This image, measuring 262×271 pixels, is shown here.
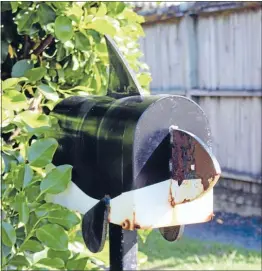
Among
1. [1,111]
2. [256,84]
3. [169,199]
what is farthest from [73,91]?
[256,84]

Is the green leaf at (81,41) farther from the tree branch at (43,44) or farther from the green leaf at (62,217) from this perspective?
the green leaf at (62,217)

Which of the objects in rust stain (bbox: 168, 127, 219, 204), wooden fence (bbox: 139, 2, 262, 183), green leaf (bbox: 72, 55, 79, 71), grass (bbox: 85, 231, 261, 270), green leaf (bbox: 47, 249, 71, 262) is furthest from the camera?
wooden fence (bbox: 139, 2, 262, 183)

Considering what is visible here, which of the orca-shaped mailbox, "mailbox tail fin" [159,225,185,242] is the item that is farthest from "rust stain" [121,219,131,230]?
"mailbox tail fin" [159,225,185,242]

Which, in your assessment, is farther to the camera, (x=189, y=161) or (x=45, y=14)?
(x=45, y=14)

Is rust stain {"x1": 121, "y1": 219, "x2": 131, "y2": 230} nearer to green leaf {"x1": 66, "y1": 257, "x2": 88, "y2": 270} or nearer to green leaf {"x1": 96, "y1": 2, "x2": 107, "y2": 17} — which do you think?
green leaf {"x1": 66, "y1": 257, "x2": 88, "y2": 270}

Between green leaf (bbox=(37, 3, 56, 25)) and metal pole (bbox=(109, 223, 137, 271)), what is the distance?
501mm

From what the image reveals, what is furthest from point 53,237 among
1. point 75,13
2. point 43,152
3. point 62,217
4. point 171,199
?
point 75,13

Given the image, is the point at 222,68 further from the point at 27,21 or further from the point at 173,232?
the point at 173,232

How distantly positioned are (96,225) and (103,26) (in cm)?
44

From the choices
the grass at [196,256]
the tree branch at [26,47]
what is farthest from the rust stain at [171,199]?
the grass at [196,256]

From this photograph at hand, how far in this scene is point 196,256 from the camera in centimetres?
407

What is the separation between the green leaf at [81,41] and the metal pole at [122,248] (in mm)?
441

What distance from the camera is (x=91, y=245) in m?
0.88

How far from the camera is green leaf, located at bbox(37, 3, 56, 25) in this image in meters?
1.17
